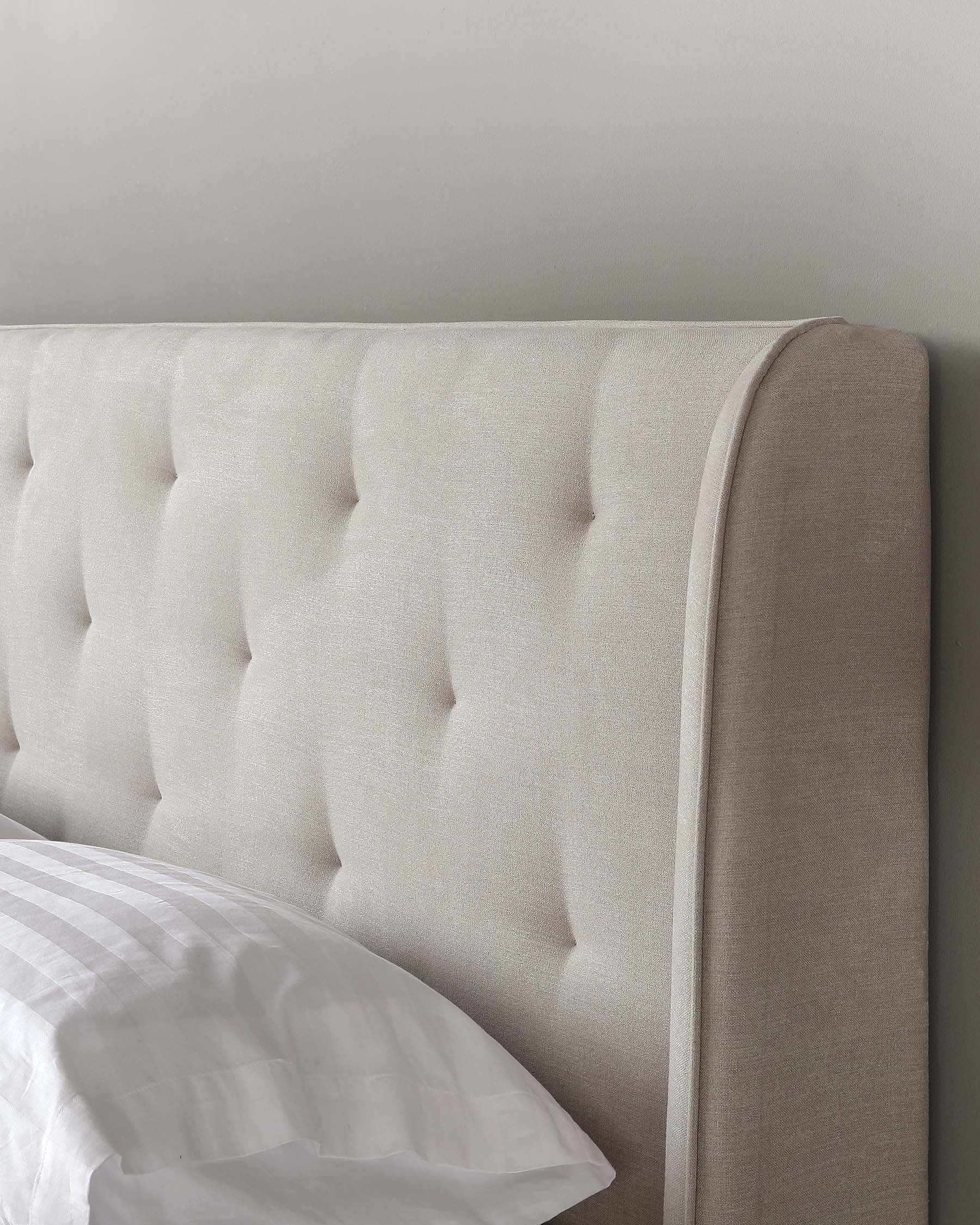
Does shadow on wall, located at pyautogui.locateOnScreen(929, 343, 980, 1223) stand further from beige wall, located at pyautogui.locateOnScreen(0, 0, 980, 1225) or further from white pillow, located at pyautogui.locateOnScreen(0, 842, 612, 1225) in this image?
white pillow, located at pyautogui.locateOnScreen(0, 842, 612, 1225)

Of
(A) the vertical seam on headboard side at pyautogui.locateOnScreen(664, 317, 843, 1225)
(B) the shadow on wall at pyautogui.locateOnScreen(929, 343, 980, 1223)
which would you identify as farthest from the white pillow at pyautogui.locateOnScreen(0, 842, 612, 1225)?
(B) the shadow on wall at pyautogui.locateOnScreen(929, 343, 980, 1223)

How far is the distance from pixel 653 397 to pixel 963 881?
1.41ft

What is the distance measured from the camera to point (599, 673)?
89cm

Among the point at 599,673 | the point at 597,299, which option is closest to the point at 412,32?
the point at 597,299

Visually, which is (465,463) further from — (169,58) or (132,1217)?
(169,58)

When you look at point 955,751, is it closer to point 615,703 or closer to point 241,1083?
point 615,703

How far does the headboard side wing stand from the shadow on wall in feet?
0.08

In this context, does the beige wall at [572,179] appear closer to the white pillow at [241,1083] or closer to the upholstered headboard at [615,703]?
the upholstered headboard at [615,703]

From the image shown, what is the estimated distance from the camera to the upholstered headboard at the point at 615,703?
0.80m

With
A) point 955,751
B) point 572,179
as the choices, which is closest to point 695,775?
point 955,751

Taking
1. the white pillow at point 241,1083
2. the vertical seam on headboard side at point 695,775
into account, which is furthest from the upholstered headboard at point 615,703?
the white pillow at point 241,1083

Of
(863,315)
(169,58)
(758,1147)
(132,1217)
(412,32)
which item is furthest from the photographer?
(169,58)

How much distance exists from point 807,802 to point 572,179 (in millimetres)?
605

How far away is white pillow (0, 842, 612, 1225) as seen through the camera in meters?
0.71
